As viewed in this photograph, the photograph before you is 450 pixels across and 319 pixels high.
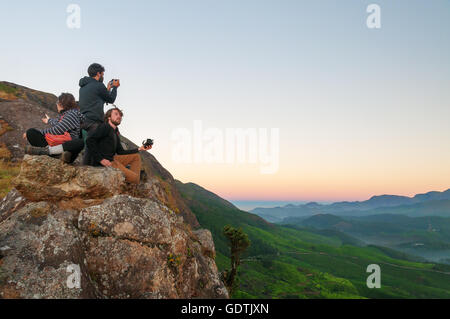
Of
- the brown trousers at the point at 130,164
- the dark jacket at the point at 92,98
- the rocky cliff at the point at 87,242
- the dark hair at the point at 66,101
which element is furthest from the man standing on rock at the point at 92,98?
the rocky cliff at the point at 87,242

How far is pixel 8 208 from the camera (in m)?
10.2

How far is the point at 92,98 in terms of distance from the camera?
12.2m

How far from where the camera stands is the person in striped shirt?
36.0ft

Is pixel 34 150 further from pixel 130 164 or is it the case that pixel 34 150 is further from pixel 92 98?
pixel 130 164

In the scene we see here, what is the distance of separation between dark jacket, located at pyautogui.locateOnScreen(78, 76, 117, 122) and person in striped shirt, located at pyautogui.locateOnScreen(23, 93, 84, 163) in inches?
19.7

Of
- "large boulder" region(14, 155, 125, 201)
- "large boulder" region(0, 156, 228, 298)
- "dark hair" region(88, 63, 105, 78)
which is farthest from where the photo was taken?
"dark hair" region(88, 63, 105, 78)

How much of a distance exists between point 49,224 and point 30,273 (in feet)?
6.18

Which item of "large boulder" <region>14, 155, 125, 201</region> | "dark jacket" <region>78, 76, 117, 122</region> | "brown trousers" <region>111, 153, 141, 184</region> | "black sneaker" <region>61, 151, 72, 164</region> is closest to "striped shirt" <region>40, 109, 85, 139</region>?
"dark jacket" <region>78, 76, 117, 122</region>

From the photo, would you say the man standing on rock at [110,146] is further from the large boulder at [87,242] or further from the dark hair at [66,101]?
the dark hair at [66,101]

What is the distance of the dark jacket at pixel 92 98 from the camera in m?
12.0

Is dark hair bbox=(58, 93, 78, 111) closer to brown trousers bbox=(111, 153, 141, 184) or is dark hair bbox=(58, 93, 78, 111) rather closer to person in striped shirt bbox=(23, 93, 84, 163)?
person in striped shirt bbox=(23, 93, 84, 163)

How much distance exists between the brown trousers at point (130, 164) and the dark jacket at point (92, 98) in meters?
2.33

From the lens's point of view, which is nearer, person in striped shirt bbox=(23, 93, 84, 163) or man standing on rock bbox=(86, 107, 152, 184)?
person in striped shirt bbox=(23, 93, 84, 163)
